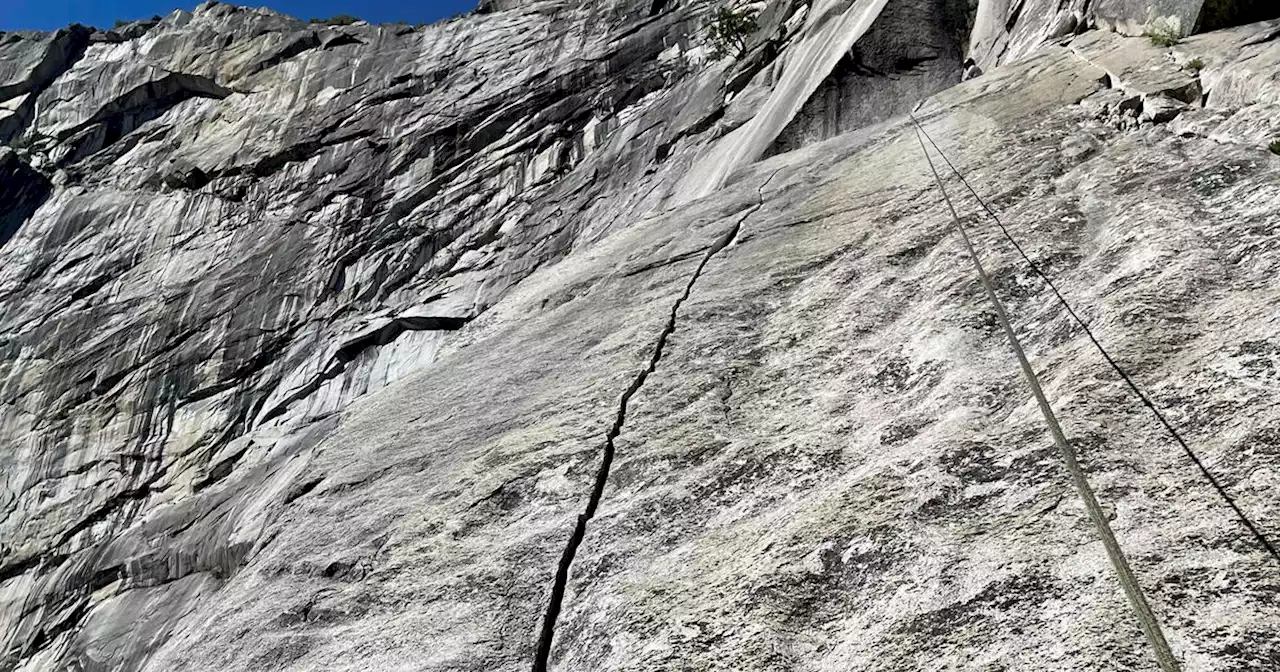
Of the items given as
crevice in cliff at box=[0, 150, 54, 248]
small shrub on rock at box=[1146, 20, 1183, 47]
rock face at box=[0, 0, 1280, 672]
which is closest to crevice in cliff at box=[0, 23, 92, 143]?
crevice in cliff at box=[0, 150, 54, 248]

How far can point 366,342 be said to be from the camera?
20422 millimetres

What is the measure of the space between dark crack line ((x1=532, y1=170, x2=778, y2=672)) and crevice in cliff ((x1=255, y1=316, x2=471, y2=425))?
1217cm

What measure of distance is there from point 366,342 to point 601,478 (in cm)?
1603

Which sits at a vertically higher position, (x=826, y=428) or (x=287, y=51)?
(x=287, y=51)

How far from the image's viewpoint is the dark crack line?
4676 millimetres

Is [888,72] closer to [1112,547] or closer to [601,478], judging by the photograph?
[601,478]

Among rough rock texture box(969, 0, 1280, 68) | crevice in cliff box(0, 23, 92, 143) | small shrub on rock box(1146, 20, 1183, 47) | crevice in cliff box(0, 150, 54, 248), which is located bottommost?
small shrub on rock box(1146, 20, 1183, 47)

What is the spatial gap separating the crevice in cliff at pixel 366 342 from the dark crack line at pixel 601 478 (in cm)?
1217

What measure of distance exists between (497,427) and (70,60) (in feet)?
148

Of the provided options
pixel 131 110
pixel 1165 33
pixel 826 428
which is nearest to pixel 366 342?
pixel 826 428

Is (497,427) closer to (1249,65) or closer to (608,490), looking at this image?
(608,490)

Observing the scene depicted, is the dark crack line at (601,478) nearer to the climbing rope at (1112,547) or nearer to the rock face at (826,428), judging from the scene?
the rock face at (826,428)

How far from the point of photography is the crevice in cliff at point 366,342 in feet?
65.2

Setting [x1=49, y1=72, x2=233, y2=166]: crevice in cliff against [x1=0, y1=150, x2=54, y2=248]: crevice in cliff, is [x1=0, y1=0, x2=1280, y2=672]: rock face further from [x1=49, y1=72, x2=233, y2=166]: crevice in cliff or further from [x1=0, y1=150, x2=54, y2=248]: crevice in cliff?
[x1=49, y1=72, x2=233, y2=166]: crevice in cliff
